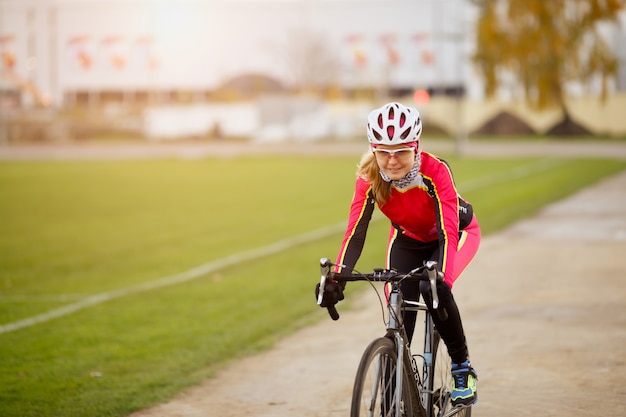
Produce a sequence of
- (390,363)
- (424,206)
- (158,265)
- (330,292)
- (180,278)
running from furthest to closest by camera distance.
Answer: (158,265), (180,278), (424,206), (330,292), (390,363)

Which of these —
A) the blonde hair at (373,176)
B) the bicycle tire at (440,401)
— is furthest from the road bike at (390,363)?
the blonde hair at (373,176)

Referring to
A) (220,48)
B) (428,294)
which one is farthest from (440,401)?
(220,48)

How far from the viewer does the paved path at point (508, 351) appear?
6.98 metres

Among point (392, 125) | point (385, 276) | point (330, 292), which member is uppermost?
point (392, 125)

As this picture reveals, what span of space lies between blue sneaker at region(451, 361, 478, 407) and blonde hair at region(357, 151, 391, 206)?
1.09 meters

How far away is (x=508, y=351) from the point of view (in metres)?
8.41

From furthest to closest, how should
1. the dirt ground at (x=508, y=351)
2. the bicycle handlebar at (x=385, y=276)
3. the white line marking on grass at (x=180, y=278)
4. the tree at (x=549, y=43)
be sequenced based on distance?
1. the tree at (x=549, y=43)
2. the white line marking on grass at (x=180, y=278)
3. the dirt ground at (x=508, y=351)
4. the bicycle handlebar at (x=385, y=276)

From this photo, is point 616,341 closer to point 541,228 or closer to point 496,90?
point 541,228

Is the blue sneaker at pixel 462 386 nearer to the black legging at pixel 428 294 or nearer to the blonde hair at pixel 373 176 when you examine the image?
the black legging at pixel 428 294

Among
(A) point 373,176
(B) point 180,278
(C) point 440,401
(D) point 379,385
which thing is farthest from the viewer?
(B) point 180,278

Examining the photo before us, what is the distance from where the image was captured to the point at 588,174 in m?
28.8

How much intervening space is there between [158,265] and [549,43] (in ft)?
138

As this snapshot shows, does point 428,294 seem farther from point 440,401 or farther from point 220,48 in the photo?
point 220,48

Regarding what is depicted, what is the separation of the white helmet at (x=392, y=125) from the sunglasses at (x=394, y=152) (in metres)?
0.06
